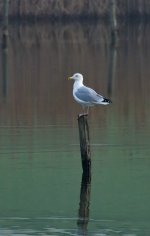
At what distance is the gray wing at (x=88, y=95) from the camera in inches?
684

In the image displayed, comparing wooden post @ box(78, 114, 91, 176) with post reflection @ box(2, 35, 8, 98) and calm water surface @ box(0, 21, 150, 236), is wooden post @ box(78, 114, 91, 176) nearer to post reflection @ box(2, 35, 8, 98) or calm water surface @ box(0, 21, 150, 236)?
calm water surface @ box(0, 21, 150, 236)

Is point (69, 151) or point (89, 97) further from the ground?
point (89, 97)

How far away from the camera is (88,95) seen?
17.4m

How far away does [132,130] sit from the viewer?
20.2 m

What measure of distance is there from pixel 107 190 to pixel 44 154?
8.94 feet

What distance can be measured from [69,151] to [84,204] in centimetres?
333

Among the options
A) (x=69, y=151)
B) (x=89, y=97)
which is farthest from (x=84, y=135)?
(x=69, y=151)

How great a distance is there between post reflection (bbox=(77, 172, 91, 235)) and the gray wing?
50.6 inches

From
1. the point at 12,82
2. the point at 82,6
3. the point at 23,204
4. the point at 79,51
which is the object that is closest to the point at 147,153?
the point at 23,204

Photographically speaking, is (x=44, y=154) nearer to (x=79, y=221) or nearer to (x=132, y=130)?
(x=132, y=130)

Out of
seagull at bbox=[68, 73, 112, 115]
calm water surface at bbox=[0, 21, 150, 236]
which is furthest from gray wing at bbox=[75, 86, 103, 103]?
calm water surface at bbox=[0, 21, 150, 236]

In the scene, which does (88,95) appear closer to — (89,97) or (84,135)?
(89,97)

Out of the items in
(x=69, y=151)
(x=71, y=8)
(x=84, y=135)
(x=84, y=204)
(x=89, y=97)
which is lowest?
(x=84, y=204)

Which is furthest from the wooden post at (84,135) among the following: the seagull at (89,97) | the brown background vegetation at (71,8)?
the brown background vegetation at (71,8)
